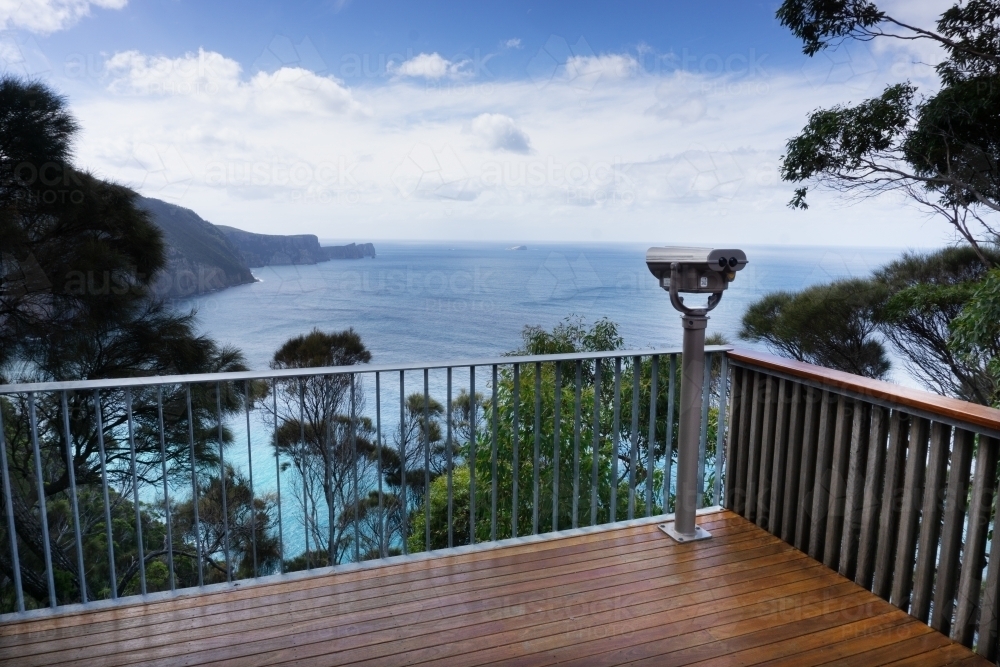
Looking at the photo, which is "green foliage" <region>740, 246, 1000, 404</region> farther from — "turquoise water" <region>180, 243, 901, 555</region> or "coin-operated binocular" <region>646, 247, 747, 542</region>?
"coin-operated binocular" <region>646, 247, 747, 542</region>

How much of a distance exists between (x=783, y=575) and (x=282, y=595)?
187 cm

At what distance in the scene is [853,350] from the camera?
12.8 m

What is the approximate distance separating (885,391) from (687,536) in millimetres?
1010

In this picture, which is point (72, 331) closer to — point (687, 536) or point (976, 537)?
point (687, 536)

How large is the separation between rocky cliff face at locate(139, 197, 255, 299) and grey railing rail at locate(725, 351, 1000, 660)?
292 inches

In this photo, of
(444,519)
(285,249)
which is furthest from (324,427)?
(285,249)

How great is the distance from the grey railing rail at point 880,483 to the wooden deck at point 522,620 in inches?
3.8

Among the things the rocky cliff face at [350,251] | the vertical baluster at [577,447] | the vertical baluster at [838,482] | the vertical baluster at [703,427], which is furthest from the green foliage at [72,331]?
the rocky cliff face at [350,251]

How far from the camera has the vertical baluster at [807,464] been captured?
254 cm

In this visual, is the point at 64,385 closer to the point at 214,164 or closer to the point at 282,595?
the point at 282,595

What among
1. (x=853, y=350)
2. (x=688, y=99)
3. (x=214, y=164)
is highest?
(x=688, y=99)

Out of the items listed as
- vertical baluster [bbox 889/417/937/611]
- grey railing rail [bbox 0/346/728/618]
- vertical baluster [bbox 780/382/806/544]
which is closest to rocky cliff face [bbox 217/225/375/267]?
grey railing rail [bbox 0/346/728/618]

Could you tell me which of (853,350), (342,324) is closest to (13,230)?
(342,324)

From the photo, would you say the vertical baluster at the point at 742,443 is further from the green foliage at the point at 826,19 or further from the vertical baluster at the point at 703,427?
the green foliage at the point at 826,19
